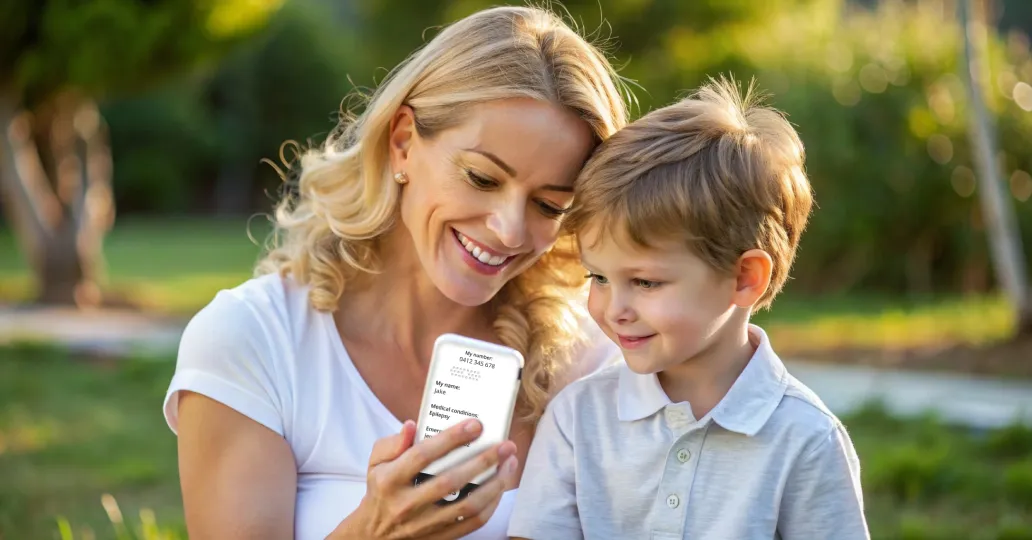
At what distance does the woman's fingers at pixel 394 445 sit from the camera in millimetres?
2078

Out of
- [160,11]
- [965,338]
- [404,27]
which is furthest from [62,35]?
[404,27]

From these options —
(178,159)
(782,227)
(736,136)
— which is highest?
(736,136)

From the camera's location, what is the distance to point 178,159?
91.1 ft

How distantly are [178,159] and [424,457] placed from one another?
2714cm

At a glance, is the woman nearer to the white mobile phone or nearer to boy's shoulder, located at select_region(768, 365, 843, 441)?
the white mobile phone

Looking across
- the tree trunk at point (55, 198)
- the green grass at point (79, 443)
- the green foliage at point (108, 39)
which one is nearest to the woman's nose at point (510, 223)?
the green grass at point (79, 443)

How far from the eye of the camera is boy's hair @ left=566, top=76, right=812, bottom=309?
212 cm

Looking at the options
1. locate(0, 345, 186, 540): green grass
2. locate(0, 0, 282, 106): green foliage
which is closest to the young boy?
locate(0, 345, 186, 540): green grass

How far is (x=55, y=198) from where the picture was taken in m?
10.5

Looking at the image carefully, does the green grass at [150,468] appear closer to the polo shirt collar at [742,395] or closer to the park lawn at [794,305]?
the park lawn at [794,305]

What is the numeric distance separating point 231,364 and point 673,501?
38.0 inches

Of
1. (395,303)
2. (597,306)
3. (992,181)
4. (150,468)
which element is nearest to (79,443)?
(150,468)

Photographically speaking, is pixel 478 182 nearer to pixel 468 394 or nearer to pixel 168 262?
pixel 468 394

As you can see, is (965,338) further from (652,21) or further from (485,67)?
(652,21)
